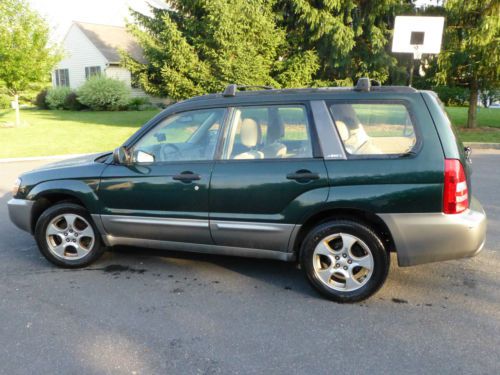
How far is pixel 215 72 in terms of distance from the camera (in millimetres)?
17453

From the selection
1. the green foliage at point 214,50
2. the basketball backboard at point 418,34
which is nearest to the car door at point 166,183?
the basketball backboard at point 418,34

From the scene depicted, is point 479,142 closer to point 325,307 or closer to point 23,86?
point 325,307

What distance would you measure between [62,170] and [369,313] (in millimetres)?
3153

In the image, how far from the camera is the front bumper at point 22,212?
4.46 m

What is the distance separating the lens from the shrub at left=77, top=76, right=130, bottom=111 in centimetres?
2884

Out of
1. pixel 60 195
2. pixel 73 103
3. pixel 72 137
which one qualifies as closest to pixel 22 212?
pixel 60 195

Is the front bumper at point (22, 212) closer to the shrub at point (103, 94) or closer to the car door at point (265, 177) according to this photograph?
the car door at point (265, 177)

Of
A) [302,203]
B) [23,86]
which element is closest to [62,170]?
[302,203]

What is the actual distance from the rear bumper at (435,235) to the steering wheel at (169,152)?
1907 millimetres

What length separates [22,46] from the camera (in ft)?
63.6

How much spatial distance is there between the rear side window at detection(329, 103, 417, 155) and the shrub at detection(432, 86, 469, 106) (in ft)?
93.5

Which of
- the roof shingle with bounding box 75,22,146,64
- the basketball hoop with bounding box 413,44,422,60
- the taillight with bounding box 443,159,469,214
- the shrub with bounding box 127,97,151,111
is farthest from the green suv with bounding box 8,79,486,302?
the roof shingle with bounding box 75,22,146,64

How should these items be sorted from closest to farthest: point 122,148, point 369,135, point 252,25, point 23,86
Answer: point 369,135
point 122,148
point 252,25
point 23,86

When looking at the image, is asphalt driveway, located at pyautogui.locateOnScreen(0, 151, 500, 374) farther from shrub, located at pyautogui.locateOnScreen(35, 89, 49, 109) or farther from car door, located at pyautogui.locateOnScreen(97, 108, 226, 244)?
shrub, located at pyautogui.locateOnScreen(35, 89, 49, 109)
